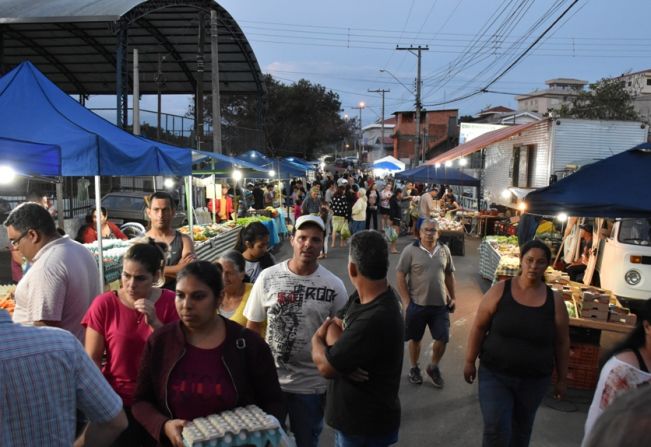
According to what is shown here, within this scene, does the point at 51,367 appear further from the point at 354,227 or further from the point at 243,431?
the point at 354,227

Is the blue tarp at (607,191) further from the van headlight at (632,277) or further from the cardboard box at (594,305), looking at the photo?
the van headlight at (632,277)

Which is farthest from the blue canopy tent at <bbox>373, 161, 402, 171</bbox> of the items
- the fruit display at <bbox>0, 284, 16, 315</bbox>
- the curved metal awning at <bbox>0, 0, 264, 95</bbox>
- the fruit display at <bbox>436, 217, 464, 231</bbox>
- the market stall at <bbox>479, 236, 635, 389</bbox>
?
the fruit display at <bbox>0, 284, 16, 315</bbox>

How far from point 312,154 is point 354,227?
143ft

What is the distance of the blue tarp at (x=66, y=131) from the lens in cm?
595

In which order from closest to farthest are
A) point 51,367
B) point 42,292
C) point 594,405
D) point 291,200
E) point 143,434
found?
point 51,367 < point 594,405 < point 143,434 < point 42,292 < point 291,200

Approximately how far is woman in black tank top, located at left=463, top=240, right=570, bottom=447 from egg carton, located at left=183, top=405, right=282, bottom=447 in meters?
2.11

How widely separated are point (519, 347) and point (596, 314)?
2.92 metres

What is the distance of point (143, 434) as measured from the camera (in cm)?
292

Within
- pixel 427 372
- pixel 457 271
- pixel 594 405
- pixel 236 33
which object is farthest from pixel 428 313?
pixel 236 33

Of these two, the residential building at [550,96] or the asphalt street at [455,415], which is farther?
the residential building at [550,96]

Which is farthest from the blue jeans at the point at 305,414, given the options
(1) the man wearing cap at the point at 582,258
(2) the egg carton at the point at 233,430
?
(1) the man wearing cap at the point at 582,258

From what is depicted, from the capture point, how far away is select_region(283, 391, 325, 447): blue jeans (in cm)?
358

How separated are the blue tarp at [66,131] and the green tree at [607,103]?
1227 inches

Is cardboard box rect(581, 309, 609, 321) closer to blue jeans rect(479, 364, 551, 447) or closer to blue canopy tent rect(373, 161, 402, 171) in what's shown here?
blue jeans rect(479, 364, 551, 447)
